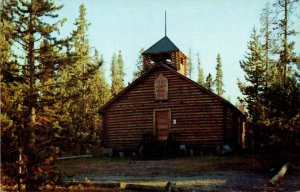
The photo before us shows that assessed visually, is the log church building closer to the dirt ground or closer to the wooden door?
the wooden door

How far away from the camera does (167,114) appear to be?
29766mm

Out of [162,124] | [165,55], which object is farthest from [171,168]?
[165,55]

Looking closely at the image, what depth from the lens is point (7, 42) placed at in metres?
13.1

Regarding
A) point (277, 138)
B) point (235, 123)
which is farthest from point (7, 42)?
point (235, 123)

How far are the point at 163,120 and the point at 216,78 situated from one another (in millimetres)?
54933

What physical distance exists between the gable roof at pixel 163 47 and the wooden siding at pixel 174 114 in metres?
2.38

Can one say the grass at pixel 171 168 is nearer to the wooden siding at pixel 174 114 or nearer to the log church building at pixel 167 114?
the wooden siding at pixel 174 114

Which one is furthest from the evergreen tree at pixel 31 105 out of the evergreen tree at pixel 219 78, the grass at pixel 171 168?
the evergreen tree at pixel 219 78

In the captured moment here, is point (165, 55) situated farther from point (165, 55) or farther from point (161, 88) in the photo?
point (161, 88)

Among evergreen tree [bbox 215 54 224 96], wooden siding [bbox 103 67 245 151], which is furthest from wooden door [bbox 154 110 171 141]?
evergreen tree [bbox 215 54 224 96]

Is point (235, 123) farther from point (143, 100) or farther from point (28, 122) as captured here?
point (28, 122)

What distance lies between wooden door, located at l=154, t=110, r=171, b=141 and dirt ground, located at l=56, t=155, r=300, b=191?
5.33 meters

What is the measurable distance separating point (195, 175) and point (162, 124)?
11.4 meters

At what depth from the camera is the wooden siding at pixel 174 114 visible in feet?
93.0
